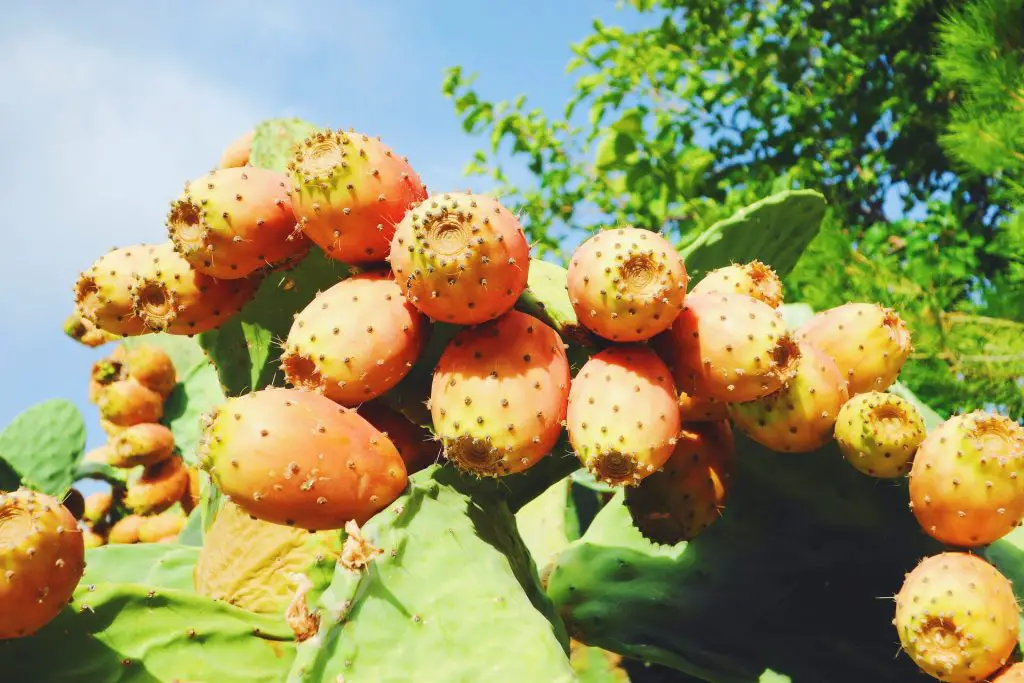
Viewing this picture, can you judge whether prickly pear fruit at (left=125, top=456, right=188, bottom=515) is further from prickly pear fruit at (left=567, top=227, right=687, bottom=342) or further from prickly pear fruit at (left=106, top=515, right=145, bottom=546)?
prickly pear fruit at (left=567, top=227, right=687, bottom=342)

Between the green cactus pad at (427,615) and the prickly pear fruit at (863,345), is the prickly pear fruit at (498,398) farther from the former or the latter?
the prickly pear fruit at (863,345)

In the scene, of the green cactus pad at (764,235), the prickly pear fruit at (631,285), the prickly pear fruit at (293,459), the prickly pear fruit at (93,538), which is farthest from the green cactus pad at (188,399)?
the prickly pear fruit at (631,285)

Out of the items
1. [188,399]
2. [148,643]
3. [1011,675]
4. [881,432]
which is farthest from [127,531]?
[1011,675]

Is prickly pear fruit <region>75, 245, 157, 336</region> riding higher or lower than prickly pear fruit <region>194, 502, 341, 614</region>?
higher

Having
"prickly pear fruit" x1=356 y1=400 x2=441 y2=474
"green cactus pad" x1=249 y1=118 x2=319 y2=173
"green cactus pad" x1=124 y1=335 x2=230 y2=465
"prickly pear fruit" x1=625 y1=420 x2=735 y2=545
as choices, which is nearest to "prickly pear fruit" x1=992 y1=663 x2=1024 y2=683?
"prickly pear fruit" x1=625 y1=420 x2=735 y2=545

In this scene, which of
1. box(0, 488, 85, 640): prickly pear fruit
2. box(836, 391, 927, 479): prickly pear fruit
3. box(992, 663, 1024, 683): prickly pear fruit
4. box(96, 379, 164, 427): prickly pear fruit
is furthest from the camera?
box(96, 379, 164, 427): prickly pear fruit

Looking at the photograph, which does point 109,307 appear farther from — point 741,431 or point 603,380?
point 741,431
